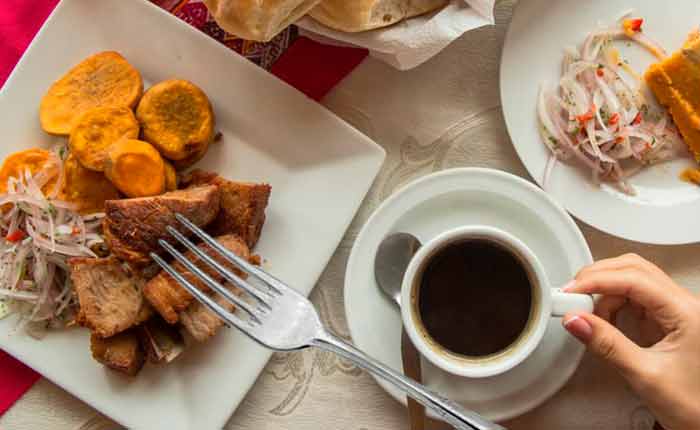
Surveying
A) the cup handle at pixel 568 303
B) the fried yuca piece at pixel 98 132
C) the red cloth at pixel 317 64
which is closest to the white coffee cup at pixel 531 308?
the cup handle at pixel 568 303

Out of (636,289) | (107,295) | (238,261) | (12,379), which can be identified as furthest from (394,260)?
(12,379)

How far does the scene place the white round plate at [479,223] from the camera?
1.20m

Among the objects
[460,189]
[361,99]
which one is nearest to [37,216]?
[361,99]

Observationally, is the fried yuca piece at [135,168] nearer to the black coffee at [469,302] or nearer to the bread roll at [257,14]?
the bread roll at [257,14]

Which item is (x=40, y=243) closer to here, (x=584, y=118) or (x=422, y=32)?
(x=422, y=32)

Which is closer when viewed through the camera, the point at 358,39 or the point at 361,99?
the point at 358,39

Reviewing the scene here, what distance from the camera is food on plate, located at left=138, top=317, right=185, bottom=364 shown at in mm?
1254

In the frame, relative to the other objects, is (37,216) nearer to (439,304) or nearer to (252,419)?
(252,419)

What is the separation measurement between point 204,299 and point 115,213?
0.71ft

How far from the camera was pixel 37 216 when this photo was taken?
4.20ft

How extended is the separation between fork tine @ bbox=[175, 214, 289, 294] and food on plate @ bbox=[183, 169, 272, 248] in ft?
0.20

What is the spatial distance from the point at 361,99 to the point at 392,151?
11 cm

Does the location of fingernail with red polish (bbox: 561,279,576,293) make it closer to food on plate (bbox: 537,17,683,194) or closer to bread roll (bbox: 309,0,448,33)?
food on plate (bbox: 537,17,683,194)

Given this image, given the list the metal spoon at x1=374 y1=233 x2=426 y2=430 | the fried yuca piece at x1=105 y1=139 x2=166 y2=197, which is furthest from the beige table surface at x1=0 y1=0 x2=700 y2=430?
the fried yuca piece at x1=105 y1=139 x2=166 y2=197
